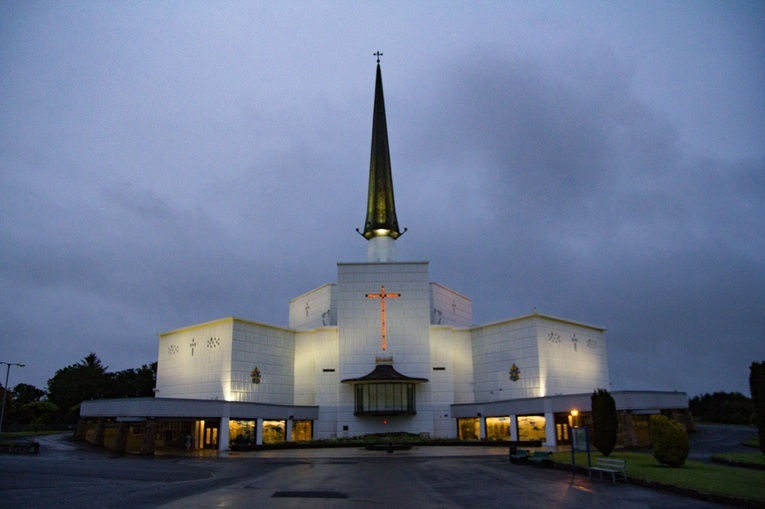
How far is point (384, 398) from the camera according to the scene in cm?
4550

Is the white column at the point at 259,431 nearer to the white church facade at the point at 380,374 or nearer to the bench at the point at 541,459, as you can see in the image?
the white church facade at the point at 380,374

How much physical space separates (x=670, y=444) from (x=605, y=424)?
388cm

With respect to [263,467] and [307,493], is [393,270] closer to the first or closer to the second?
[263,467]

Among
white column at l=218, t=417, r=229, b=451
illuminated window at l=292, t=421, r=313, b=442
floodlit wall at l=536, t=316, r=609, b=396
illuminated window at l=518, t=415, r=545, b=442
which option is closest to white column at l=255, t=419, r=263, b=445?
white column at l=218, t=417, r=229, b=451

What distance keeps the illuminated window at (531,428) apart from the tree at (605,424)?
55.6ft

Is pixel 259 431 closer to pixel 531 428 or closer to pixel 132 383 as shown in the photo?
pixel 531 428

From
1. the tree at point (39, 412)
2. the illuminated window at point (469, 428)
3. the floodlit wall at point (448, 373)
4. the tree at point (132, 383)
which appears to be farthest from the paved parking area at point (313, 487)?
the tree at point (132, 383)

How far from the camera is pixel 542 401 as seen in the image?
40906mm

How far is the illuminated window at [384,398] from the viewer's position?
45219mm

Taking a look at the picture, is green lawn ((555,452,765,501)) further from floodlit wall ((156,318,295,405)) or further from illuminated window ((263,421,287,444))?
floodlit wall ((156,318,295,405))

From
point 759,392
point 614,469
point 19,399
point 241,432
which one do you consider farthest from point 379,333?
point 19,399

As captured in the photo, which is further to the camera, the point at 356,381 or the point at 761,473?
the point at 356,381

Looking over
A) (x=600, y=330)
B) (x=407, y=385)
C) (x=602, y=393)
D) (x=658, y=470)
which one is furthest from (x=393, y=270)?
(x=658, y=470)

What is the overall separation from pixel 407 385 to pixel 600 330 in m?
19.0
